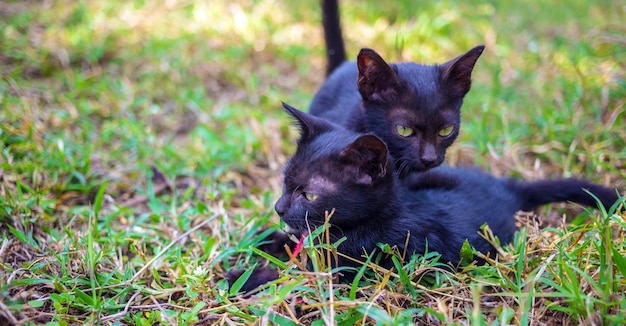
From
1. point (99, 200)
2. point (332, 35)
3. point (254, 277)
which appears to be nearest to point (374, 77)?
point (254, 277)

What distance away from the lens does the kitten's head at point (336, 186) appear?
234cm

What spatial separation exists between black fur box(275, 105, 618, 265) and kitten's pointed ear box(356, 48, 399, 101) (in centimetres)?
41

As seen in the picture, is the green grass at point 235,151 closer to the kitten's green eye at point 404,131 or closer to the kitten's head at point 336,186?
the kitten's head at point 336,186

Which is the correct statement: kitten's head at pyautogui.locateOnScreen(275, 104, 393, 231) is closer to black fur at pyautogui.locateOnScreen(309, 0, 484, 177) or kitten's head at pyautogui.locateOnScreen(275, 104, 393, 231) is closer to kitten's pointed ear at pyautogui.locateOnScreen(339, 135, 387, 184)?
kitten's pointed ear at pyautogui.locateOnScreen(339, 135, 387, 184)

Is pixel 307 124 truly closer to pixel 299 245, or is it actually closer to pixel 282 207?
pixel 282 207

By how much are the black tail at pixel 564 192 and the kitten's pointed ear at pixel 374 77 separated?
105 cm

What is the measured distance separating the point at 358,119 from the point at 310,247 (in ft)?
3.56

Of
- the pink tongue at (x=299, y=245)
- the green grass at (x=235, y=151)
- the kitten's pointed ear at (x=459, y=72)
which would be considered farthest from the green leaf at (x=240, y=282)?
the kitten's pointed ear at (x=459, y=72)

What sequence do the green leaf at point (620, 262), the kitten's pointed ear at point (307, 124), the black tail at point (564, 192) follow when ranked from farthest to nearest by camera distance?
the black tail at point (564, 192), the kitten's pointed ear at point (307, 124), the green leaf at point (620, 262)

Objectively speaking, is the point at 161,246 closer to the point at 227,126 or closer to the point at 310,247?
the point at 310,247

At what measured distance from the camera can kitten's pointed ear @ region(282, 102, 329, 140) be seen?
2473mm

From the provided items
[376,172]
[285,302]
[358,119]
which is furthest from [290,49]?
[285,302]

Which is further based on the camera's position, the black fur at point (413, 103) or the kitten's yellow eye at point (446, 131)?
the kitten's yellow eye at point (446, 131)

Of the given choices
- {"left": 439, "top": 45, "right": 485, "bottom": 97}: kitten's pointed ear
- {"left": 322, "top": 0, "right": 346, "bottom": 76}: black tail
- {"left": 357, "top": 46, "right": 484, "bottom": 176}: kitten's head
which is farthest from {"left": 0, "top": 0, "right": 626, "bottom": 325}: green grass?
{"left": 439, "top": 45, "right": 485, "bottom": 97}: kitten's pointed ear
